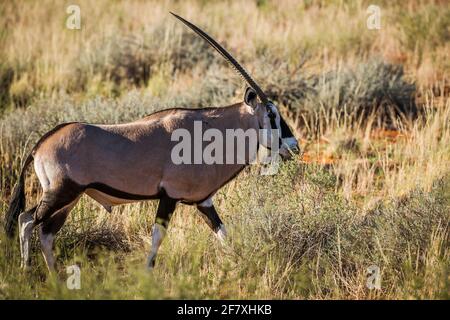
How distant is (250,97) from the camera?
5.55m

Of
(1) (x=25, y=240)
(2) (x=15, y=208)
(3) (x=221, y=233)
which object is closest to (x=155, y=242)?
(3) (x=221, y=233)

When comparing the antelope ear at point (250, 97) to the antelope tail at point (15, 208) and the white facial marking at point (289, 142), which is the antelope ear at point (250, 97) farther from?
the antelope tail at point (15, 208)

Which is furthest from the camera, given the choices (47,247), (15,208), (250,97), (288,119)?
(288,119)

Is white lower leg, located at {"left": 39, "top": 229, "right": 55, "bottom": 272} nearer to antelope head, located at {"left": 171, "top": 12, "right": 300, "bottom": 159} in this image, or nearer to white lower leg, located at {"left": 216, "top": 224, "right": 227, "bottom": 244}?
white lower leg, located at {"left": 216, "top": 224, "right": 227, "bottom": 244}

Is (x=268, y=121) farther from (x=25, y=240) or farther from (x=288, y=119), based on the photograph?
(x=288, y=119)

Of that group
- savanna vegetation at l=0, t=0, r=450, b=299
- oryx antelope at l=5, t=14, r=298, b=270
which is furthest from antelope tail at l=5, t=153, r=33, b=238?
savanna vegetation at l=0, t=0, r=450, b=299

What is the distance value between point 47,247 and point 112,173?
2.46 feet

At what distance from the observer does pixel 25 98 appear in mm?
10961

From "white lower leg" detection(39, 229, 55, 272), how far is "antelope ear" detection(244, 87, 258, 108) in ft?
5.88

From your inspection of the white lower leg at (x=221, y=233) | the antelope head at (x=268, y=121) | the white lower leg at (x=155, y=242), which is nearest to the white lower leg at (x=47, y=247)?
the white lower leg at (x=155, y=242)

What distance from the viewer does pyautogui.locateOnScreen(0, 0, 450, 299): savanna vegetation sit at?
518 centimetres

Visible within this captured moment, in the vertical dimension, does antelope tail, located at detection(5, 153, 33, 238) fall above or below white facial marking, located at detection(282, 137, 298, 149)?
below

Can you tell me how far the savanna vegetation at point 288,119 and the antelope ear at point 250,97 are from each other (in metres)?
0.63
